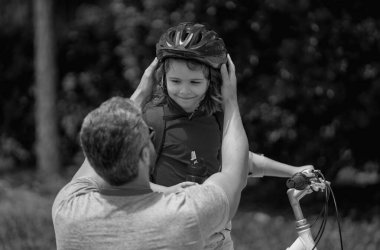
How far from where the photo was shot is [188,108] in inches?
126

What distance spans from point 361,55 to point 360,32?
0.87 ft

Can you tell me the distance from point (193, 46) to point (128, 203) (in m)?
0.83

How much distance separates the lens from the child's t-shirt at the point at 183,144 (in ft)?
10.4

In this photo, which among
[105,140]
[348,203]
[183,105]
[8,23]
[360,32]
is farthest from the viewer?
[8,23]

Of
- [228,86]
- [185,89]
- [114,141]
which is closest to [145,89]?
[185,89]

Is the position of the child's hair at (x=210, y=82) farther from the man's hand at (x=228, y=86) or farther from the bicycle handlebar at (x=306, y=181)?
the bicycle handlebar at (x=306, y=181)

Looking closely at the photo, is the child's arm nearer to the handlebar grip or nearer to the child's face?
the handlebar grip

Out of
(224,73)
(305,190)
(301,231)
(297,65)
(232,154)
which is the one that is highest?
(224,73)

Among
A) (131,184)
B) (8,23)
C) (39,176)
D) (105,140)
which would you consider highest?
(105,140)

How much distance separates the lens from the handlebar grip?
3.14 meters

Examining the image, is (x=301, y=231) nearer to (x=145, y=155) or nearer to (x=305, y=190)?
(x=305, y=190)

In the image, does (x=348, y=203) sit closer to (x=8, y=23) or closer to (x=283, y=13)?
(x=283, y=13)

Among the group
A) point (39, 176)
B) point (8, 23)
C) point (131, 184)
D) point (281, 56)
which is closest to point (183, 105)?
point (131, 184)

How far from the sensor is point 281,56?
8289mm
